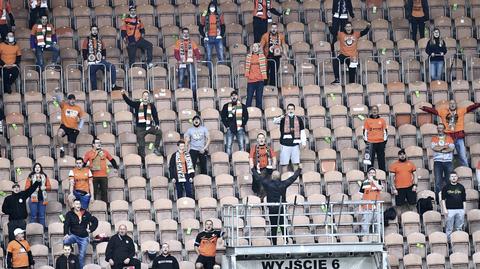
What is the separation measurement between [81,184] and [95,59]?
395cm

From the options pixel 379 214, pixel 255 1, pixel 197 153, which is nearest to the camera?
pixel 379 214

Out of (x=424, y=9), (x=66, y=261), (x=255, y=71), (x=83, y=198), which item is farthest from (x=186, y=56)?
(x=66, y=261)

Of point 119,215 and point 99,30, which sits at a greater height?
point 99,30

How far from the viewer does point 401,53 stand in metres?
44.3

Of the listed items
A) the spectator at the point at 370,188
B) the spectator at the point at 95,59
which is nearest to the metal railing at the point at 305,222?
the spectator at the point at 370,188

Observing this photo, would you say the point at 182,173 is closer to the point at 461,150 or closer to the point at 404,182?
the point at 404,182

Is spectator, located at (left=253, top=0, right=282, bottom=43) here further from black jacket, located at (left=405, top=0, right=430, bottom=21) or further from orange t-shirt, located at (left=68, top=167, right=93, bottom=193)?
orange t-shirt, located at (left=68, top=167, right=93, bottom=193)

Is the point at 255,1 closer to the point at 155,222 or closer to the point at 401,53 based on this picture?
the point at 401,53

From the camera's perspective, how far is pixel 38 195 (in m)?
39.0

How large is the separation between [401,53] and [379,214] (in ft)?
25.4

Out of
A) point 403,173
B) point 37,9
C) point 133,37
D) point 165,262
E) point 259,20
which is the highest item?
point 37,9

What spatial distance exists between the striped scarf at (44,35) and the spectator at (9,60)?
469mm

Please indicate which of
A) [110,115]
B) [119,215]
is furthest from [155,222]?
[110,115]

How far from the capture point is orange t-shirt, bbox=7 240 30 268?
1478 inches
